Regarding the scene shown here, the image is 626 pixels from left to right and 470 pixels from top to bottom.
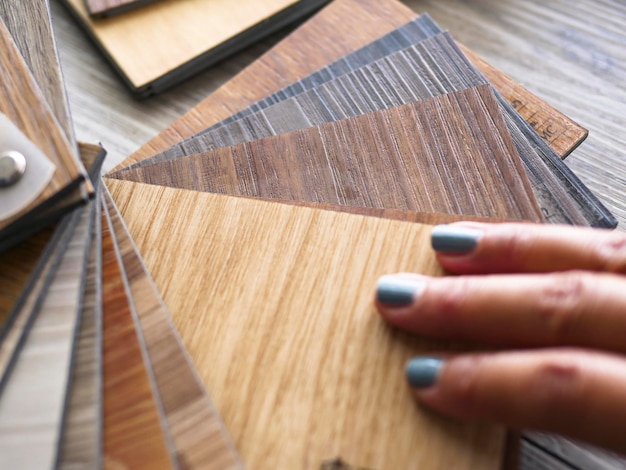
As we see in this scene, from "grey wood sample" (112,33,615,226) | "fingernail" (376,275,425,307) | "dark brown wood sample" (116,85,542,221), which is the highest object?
"grey wood sample" (112,33,615,226)

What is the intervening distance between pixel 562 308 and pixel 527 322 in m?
0.04

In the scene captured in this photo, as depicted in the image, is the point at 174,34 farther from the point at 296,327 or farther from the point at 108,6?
the point at 296,327

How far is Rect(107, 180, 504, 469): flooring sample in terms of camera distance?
2.13 ft

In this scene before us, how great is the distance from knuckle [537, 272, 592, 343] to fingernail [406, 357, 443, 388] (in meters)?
0.14

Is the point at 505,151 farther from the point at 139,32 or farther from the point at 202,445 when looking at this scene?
the point at 139,32

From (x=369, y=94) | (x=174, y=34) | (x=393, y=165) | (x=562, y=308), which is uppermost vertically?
(x=174, y=34)

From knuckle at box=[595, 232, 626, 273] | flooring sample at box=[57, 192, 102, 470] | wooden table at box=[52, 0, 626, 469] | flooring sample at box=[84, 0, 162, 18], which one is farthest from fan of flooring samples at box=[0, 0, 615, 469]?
flooring sample at box=[84, 0, 162, 18]

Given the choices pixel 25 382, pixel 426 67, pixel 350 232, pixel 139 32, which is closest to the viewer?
pixel 25 382

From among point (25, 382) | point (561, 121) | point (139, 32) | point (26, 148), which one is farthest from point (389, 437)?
point (139, 32)

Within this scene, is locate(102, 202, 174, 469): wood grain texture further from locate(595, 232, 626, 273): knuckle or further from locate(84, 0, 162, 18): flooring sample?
locate(84, 0, 162, 18): flooring sample

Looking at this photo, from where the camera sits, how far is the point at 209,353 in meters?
0.71

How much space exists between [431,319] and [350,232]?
17 cm

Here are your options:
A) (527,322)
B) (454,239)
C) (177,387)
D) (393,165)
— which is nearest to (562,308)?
(527,322)

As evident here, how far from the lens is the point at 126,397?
2.11ft
